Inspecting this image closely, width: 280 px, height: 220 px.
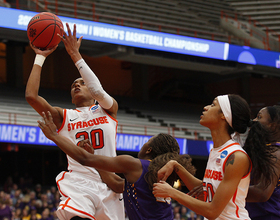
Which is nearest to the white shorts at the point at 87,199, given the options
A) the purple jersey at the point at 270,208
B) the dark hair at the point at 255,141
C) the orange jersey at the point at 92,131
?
the orange jersey at the point at 92,131

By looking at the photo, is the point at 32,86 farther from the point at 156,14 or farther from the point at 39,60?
the point at 156,14

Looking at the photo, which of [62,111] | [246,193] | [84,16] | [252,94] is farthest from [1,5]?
[252,94]

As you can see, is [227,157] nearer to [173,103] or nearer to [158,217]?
[158,217]

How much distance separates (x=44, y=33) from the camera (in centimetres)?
379

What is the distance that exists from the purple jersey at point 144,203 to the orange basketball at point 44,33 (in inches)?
66.2

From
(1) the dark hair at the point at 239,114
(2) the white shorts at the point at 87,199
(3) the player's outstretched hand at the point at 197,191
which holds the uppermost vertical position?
(1) the dark hair at the point at 239,114

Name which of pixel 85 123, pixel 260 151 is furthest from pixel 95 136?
pixel 260 151

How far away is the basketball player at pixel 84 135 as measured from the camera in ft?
11.3

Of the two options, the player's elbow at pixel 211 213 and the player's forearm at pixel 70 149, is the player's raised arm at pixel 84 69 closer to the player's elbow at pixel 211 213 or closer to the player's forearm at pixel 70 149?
the player's forearm at pixel 70 149

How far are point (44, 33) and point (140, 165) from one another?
5.83ft

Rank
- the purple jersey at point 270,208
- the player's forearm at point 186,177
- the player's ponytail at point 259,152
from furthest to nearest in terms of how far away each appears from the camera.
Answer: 1. the purple jersey at point 270,208
2. the player's forearm at point 186,177
3. the player's ponytail at point 259,152

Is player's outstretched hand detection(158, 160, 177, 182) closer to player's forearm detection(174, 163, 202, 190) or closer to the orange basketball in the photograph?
player's forearm detection(174, 163, 202, 190)

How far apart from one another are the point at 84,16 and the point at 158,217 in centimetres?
1371

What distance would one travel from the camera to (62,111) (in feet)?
12.7
